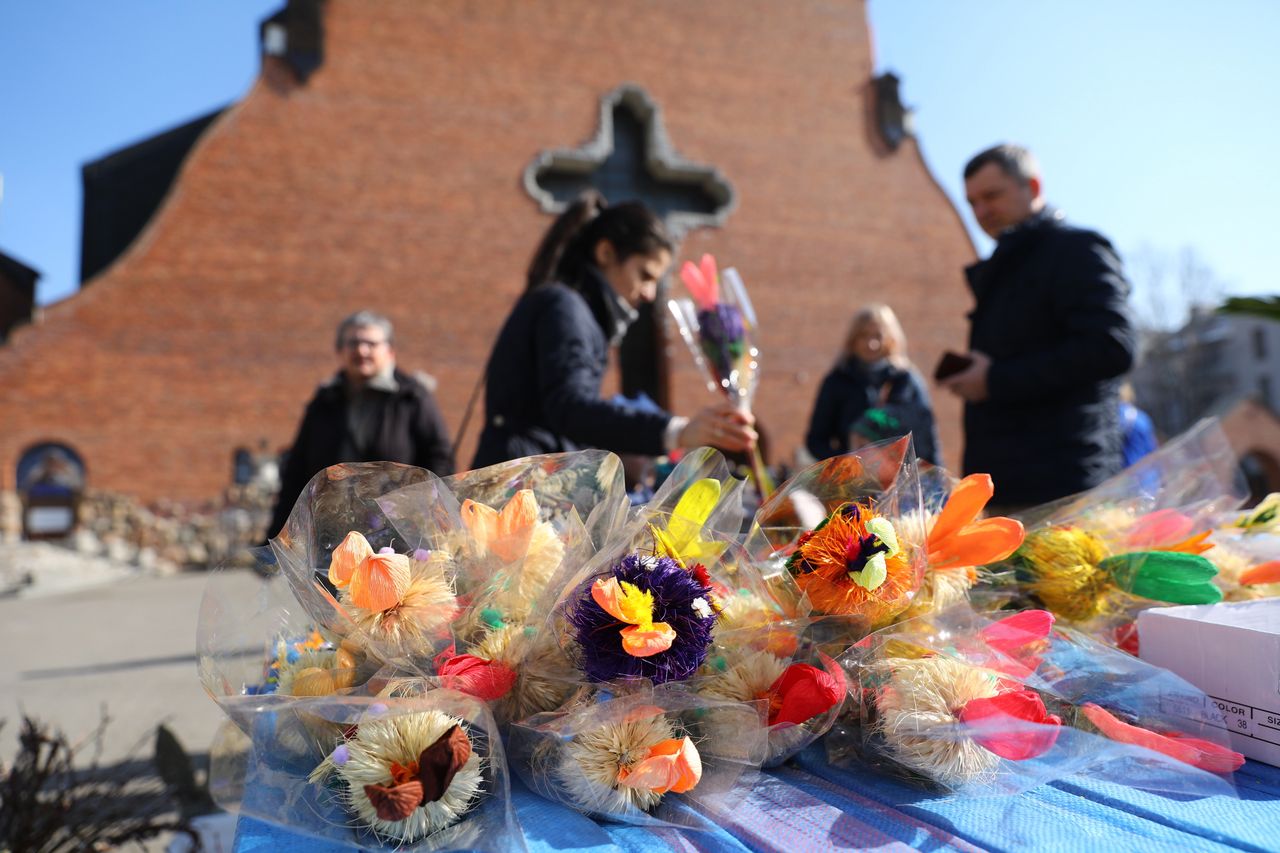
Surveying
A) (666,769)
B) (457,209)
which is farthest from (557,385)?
(457,209)

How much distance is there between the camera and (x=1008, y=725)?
2.73 feet

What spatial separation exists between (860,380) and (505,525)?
9.30ft

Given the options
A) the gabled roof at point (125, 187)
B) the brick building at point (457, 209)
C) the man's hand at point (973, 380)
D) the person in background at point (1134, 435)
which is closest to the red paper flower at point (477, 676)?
the man's hand at point (973, 380)

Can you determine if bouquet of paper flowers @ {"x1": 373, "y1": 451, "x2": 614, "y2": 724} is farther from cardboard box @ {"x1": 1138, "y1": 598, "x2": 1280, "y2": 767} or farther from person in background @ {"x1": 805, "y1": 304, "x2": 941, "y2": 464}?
person in background @ {"x1": 805, "y1": 304, "x2": 941, "y2": 464}

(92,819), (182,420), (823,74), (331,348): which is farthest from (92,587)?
(823,74)

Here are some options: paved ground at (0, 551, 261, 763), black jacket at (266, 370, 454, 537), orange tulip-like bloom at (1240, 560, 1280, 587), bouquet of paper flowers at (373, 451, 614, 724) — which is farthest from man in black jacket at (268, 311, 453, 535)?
orange tulip-like bloom at (1240, 560, 1280, 587)

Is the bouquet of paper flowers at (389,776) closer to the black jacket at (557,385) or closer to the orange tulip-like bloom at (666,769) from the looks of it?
the orange tulip-like bloom at (666,769)

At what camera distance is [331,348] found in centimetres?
1539

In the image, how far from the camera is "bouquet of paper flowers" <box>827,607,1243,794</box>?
2.77 feet

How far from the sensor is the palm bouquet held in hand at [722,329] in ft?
6.17

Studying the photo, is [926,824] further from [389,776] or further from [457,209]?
[457,209]

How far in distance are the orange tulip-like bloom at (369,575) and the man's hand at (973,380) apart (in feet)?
5.94

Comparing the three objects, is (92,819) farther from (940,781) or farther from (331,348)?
(331,348)

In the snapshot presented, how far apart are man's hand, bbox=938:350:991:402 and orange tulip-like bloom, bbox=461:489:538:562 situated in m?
1.63
